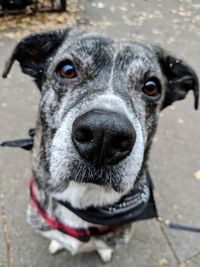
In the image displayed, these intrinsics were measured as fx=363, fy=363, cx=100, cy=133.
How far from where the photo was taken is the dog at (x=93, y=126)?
203cm

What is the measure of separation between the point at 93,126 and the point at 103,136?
0.26 ft

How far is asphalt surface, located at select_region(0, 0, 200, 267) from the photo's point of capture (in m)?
3.52

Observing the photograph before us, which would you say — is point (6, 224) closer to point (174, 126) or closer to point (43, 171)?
point (43, 171)

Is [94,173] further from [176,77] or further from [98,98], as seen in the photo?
[176,77]

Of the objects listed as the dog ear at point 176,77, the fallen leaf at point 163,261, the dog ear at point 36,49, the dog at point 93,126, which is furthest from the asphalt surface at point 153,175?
the dog ear at point 36,49

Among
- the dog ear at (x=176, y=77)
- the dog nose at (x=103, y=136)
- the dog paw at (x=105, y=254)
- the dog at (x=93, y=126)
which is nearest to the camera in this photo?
the dog nose at (x=103, y=136)

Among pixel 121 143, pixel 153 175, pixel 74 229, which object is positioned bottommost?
pixel 153 175

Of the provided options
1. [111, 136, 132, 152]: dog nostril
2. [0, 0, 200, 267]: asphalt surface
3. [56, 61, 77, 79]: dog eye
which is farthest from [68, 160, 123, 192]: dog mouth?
[0, 0, 200, 267]: asphalt surface

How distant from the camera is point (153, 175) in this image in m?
4.20

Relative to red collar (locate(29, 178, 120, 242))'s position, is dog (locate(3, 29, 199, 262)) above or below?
above

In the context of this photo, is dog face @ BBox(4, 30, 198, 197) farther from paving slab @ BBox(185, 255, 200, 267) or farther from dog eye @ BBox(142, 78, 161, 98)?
paving slab @ BBox(185, 255, 200, 267)

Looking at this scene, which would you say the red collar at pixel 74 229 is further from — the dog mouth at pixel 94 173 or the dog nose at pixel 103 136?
the dog nose at pixel 103 136

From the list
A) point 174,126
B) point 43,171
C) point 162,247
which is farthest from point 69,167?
point 174,126

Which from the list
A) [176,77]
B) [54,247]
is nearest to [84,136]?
[176,77]
